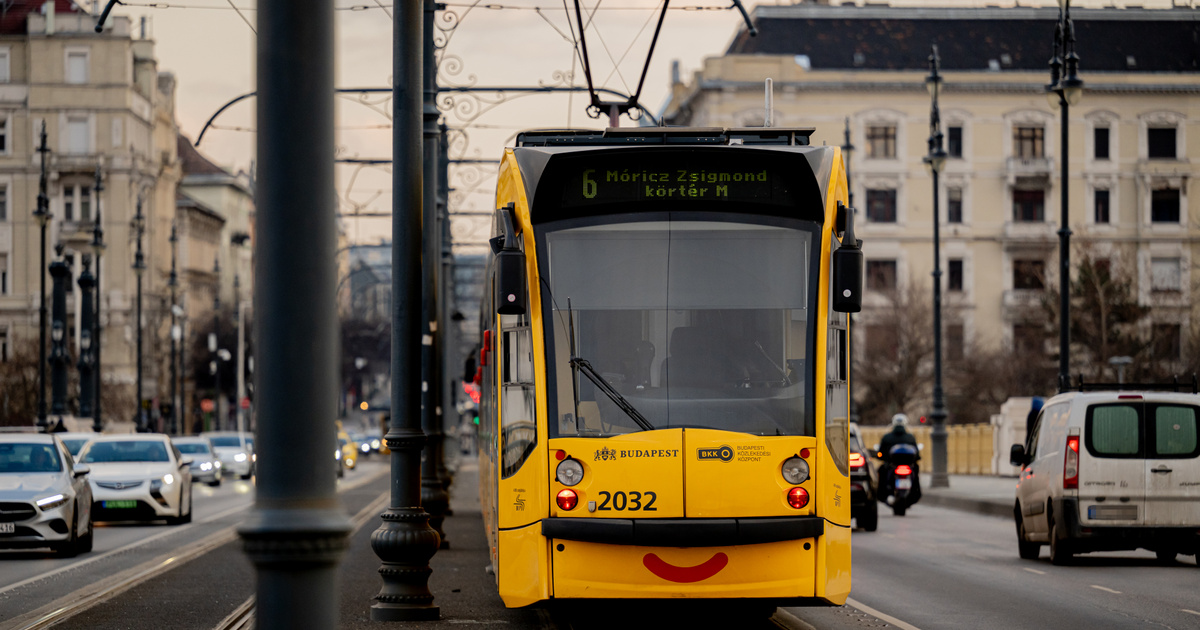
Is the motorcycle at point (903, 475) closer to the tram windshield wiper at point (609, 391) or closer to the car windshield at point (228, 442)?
the tram windshield wiper at point (609, 391)

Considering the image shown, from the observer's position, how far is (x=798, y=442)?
34.1ft

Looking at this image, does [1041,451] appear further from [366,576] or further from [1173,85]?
[1173,85]

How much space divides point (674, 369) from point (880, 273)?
258 feet

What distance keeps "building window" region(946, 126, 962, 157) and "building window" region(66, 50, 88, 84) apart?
148 ft

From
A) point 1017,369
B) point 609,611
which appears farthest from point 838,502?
point 1017,369

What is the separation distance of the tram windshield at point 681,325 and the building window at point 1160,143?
83.6 metres

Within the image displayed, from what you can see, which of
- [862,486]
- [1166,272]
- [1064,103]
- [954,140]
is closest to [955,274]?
[954,140]

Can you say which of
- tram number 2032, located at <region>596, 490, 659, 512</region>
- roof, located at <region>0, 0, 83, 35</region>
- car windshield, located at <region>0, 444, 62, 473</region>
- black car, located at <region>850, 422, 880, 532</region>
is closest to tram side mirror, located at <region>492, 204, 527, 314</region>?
tram number 2032, located at <region>596, 490, 659, 512</region>

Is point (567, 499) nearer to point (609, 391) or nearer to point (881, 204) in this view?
point (609, 391)

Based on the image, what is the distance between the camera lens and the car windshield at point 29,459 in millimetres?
20703

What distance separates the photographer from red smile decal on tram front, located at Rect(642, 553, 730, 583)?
10172mm

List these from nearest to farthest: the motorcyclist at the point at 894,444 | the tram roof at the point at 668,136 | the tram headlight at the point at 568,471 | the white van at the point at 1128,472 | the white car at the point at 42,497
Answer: the tram headlight at the point at 568,471
the tram roof at the point at 668,136
the white van at the point at 1128,472
the white car at the point at 42,497
the motorcyclist at the point at 894,444

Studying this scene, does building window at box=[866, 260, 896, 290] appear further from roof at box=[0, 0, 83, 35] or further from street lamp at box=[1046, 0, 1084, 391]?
street lamp at box=[1046, 0, 1084, 391]

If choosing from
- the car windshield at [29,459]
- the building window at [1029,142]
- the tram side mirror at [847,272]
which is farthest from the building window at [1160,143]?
the tram side mirror at [847,272]
